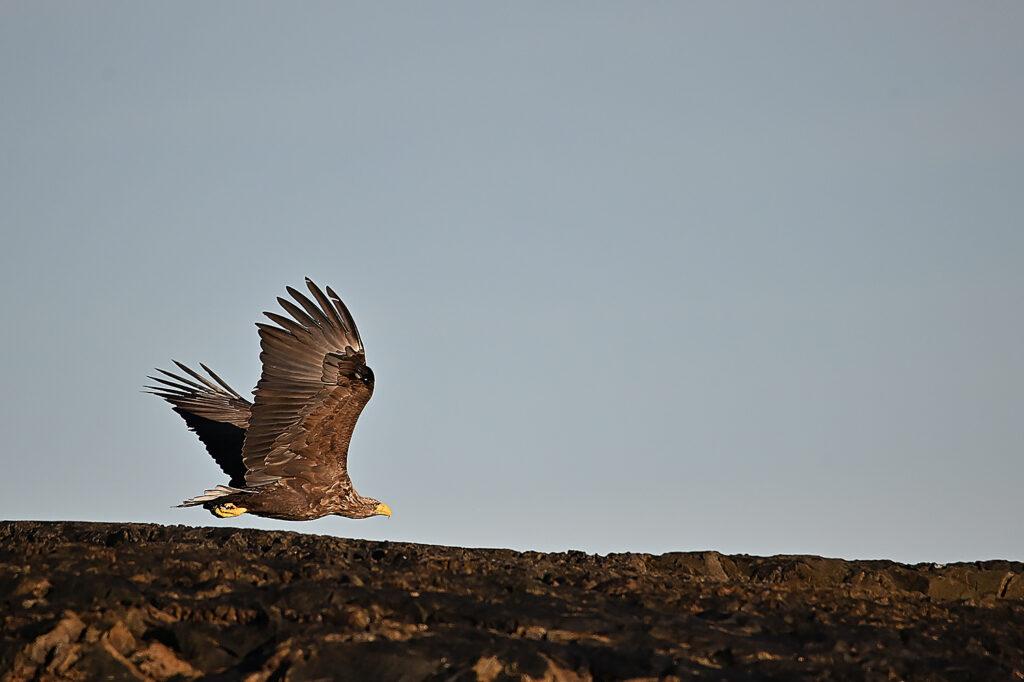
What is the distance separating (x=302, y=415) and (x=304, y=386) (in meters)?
0.42

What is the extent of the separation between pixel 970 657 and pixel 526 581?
11.5 ft

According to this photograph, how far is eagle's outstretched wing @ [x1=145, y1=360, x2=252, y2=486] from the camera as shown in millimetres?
20969

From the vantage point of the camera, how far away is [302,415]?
18.3 metres

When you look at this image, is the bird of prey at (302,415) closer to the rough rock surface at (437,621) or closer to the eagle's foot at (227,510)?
the eagle's foot at (227,510)

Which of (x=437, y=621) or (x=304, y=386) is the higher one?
(x=304, y=386)

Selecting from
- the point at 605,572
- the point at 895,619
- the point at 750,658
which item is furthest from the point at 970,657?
the point at 605,572

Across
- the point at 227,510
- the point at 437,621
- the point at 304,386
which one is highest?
the point at 304,386

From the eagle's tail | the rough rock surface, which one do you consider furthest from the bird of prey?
the rough rock surface

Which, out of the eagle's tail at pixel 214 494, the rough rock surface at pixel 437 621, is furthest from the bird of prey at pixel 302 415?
the rough rock surface at pixel 437 621

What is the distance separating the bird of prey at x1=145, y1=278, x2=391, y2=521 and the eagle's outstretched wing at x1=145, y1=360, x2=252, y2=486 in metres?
1.28

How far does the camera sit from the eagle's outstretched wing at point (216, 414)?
20969 millimetres

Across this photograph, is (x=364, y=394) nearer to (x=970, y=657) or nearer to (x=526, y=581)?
(x=526, y=581)

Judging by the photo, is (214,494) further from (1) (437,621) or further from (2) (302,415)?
(1) (437,621)

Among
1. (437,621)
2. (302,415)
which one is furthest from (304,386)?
(437,621)
